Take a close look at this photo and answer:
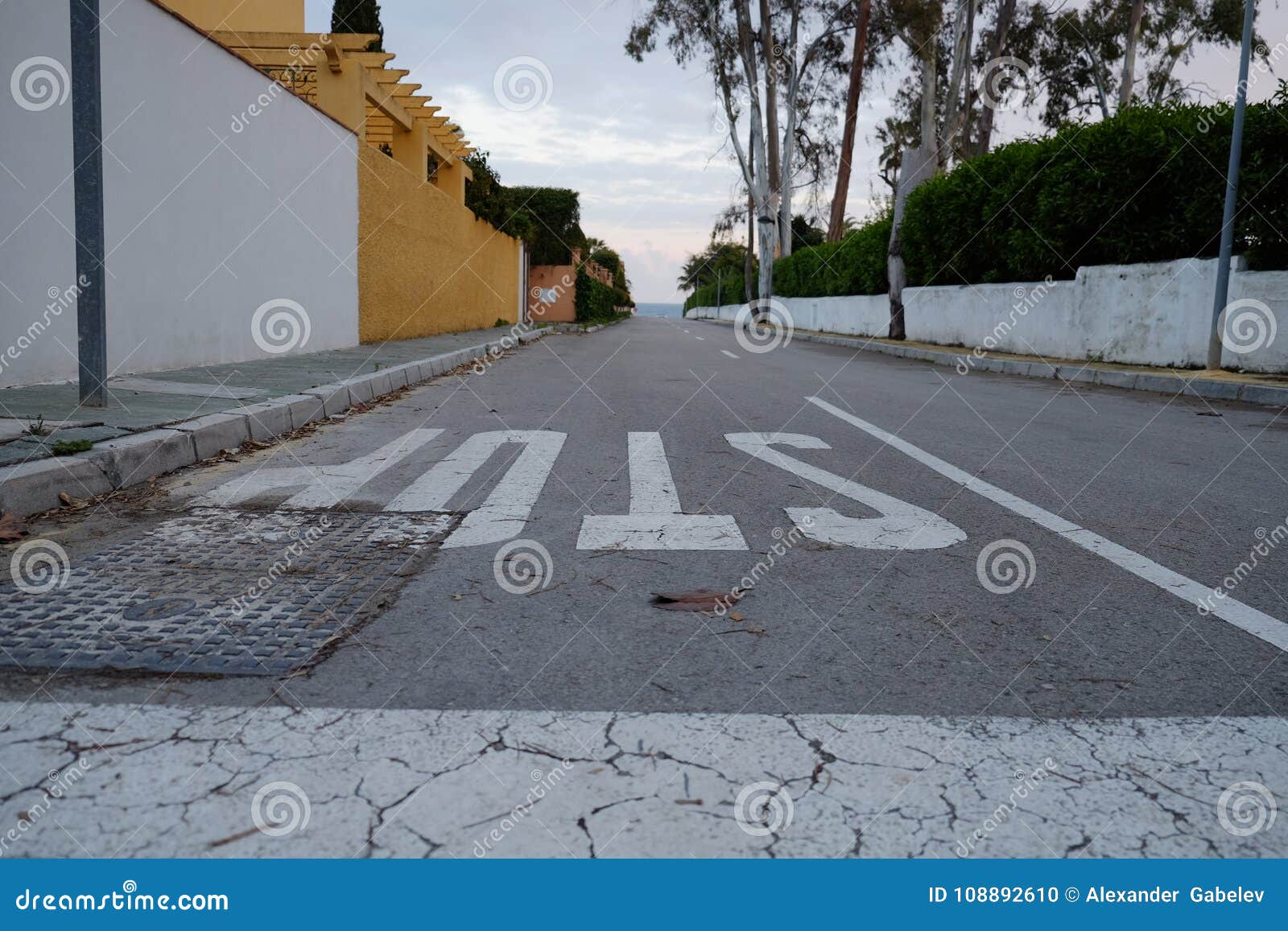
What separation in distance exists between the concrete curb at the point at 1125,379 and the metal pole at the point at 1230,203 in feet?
2.87

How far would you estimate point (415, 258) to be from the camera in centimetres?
1861

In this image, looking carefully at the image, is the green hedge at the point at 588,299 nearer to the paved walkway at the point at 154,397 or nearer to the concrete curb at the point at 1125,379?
the concrete curb at the point at 1125,379

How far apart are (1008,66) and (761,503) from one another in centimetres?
2963

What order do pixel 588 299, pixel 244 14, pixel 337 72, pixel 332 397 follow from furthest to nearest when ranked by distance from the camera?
pixel 588 299 → pixel 244 14 → pixel 337 72 → pixel 332 397

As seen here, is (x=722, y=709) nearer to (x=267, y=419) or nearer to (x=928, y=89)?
(x=267, y=419)

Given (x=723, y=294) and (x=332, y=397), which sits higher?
(x=723, y=294)

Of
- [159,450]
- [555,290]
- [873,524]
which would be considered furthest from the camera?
[555,290]

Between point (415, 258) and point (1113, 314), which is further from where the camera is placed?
point (415, 258)

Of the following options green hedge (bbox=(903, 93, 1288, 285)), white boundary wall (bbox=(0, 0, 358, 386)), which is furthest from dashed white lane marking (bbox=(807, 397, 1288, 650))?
green hedge (bbox=(903, 93, 1288, 285))

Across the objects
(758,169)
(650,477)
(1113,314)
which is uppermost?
(758,169)

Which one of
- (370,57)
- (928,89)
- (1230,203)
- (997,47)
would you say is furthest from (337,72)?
(997,47)

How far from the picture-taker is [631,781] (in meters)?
2.04

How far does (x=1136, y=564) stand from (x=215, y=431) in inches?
205

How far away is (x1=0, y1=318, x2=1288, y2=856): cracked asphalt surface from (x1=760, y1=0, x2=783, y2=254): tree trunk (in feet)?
94.6
